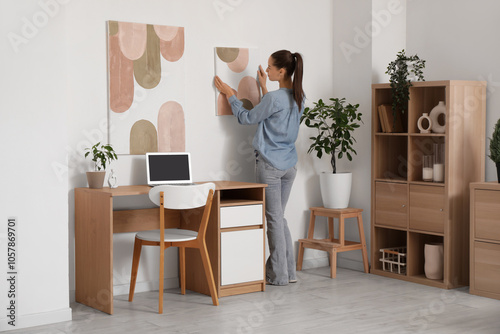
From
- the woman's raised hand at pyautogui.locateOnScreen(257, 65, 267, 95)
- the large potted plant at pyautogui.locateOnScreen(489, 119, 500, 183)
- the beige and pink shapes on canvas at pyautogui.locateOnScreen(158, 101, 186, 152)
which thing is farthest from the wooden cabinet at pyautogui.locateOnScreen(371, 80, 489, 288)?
the beige and pink shapes on canvas at pyautogui.locateOnScreen(158, 101, 186, 152)

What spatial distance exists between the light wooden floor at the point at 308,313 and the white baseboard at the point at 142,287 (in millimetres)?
74

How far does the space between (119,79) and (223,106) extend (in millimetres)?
834

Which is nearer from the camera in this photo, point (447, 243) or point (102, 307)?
point (102, 307)

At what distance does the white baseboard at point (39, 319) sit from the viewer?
374 cm

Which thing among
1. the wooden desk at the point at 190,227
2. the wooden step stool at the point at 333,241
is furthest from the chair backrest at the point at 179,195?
the wooden step stool at the point at 333,241

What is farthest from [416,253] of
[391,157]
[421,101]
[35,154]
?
[35,154]

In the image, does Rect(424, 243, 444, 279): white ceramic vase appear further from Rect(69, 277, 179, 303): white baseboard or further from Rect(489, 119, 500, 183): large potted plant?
Rect(69, 277, 179, 303): white baseboard

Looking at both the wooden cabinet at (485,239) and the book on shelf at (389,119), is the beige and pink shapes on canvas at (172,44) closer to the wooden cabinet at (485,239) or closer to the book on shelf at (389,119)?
the book on shelf at (389,119)

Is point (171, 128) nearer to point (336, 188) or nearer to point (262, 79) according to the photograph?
point (262, 79)

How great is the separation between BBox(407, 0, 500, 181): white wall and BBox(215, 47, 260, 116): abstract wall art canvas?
1348 millimetres

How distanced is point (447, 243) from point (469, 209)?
29cm

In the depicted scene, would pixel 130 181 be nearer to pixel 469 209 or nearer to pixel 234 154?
pixel 234 154

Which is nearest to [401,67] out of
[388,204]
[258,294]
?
[388,204]

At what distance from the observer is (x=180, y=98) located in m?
4.76
